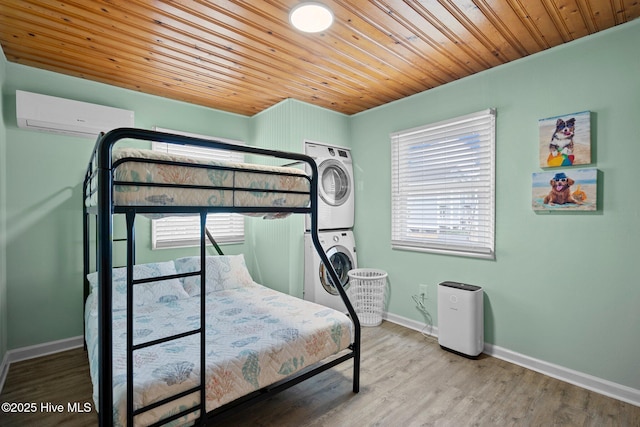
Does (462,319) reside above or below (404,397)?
above

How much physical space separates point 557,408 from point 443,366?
73cm

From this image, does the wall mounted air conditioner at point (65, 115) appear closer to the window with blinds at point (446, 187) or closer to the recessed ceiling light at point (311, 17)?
the recessed ceiling light at point (311, 17)

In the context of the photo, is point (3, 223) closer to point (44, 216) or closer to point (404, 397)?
point (44, 216)

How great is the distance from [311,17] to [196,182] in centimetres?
120

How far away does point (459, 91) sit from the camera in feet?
9.55

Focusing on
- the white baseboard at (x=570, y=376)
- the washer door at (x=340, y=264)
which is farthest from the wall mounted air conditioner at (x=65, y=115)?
the white baseboard at (x=570, y=376)

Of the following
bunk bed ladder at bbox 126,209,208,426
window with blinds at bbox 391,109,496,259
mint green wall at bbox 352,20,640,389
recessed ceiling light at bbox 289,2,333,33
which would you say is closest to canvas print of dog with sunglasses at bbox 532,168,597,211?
mint green wall at bbox 352,20,640,389

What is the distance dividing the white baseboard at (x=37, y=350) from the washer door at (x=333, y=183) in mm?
2680

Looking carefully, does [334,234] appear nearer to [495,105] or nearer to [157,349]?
[495,105]

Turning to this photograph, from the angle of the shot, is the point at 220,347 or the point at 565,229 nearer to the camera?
the point at 220,347

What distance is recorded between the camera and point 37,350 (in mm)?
2660

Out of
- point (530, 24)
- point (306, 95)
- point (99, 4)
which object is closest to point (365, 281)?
point (306, 95)

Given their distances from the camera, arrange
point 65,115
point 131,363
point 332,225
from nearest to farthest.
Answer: point 131,363 → point 65,115 → point 332,225

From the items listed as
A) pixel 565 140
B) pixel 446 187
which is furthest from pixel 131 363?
pixel 565 140
